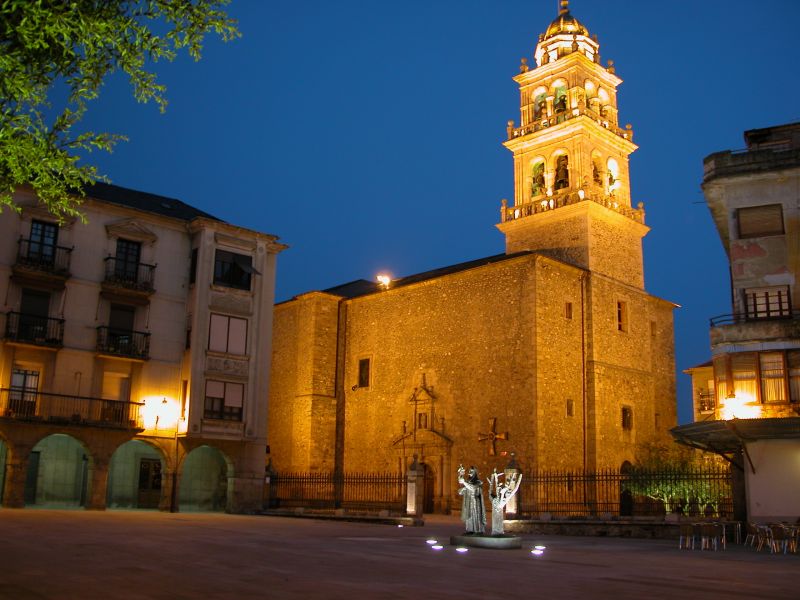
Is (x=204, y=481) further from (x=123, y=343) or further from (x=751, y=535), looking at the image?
(x=751, y=535)

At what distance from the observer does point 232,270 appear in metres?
29.4

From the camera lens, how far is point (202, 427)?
27406 mm

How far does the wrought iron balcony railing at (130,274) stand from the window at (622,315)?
19.8m

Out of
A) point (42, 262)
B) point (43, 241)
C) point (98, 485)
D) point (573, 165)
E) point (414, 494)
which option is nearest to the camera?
point (414, 494)

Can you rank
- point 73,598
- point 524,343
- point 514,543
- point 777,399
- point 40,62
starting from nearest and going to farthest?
point 73,598 → point 40,62 → point 514,543 → point 777,399 → point 524,343

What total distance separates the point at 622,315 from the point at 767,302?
1341 centimetres

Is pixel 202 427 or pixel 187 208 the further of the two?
pixel 187 208

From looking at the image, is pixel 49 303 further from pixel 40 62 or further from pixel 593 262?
pixel 593 262

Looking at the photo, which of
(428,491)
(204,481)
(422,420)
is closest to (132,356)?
(204,481)

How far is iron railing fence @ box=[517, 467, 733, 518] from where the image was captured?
23500mm

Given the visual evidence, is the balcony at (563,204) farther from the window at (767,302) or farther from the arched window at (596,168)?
the window at (767,302)

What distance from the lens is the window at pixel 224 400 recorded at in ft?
91.7

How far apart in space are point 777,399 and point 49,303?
21982 mm

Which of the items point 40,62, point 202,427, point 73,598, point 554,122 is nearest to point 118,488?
point 202,427
